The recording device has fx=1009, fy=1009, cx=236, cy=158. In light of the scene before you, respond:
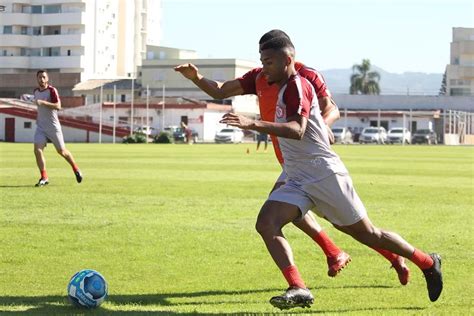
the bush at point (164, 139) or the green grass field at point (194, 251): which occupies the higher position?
the green grass field at point (194, 251)

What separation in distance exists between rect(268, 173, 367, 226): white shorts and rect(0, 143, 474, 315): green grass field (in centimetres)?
81

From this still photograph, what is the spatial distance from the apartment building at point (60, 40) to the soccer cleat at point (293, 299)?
401ft

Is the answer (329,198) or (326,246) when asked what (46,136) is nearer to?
(326,246)

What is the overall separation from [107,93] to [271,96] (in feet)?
404

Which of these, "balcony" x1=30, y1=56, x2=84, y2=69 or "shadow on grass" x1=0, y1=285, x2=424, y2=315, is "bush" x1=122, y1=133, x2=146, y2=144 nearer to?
"balcony" x1=30, y1=56, x2=84, y2=69

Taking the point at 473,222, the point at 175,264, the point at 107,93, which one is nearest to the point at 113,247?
the point at 175,264

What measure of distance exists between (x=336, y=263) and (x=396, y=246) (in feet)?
2.82

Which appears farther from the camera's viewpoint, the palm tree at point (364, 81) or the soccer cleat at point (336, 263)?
the palm tree at point (364, 81)

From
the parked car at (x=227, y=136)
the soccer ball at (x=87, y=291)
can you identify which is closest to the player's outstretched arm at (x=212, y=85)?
the soccer ball at (x=87, y=291)

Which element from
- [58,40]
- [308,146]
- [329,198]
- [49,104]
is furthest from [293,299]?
[58,40]

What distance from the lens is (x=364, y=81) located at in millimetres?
170125

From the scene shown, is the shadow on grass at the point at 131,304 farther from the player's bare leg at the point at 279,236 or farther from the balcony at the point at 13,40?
the balcony at the point at 13,40

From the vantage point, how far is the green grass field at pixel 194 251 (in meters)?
9.02

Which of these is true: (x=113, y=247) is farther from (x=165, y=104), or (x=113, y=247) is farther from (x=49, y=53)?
(x=49, y=53)
